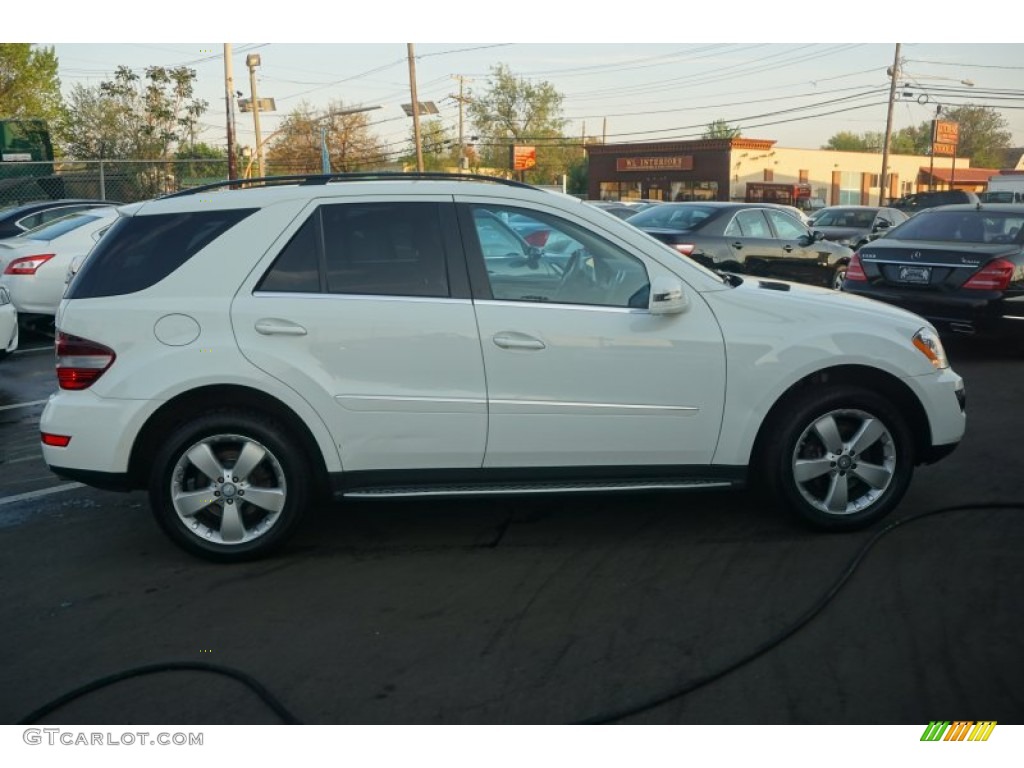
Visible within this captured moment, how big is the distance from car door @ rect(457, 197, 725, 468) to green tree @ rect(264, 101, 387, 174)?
163 ft

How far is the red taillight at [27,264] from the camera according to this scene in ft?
38.7

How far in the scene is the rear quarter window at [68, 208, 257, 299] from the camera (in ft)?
15.9

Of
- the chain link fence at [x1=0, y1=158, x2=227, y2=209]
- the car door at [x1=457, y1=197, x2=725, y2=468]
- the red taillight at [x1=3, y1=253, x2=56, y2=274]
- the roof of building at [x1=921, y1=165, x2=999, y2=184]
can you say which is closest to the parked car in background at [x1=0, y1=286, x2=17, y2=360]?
the red taillight at [x1=3, y1=253, x2=56, y2=274]

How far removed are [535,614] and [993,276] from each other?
741cm

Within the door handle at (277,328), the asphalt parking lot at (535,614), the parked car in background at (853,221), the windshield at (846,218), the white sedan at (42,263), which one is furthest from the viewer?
the windshield at (846,218)

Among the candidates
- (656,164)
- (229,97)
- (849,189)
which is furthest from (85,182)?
(849,189)

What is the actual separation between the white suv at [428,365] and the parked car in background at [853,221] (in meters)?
17.0

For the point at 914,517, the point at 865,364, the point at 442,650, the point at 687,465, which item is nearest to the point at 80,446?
the point at 442,650

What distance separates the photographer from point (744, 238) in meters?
12.8

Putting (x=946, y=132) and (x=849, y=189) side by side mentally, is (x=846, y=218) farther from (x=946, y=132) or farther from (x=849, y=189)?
(x=946, y=132)

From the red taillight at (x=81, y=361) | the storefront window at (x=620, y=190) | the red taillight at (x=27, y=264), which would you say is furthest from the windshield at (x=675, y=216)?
the storefront window at (x=620, y=190)

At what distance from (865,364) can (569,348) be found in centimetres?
148

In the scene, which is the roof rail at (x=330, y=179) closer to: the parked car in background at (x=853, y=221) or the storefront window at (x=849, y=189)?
the parked car in background at (x=853, y=221)

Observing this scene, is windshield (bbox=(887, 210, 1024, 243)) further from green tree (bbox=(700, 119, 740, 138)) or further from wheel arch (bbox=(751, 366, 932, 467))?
green tree (bbox=(700, 119, 740, 138))
